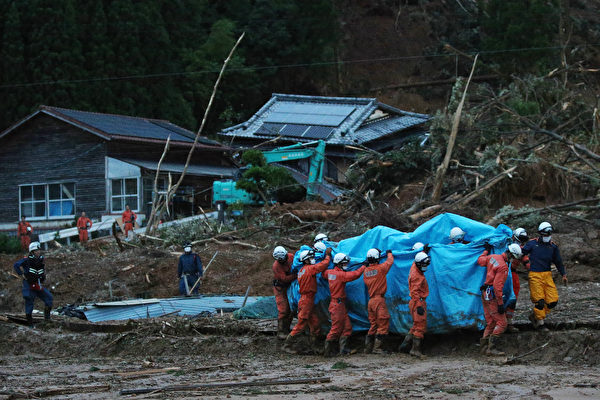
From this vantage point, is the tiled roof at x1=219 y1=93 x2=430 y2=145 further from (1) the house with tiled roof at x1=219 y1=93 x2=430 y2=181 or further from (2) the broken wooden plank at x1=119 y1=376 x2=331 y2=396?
(2) the broken wooden plank at x1=119 y1=376 x2=331 y2=396

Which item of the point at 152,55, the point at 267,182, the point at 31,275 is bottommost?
the point at 31,275

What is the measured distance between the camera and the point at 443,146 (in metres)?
27.8

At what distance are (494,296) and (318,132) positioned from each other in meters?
24.2

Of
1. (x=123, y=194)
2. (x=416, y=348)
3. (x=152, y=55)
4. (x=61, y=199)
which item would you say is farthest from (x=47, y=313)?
(x=152, y=55)

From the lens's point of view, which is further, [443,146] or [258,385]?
[443,146]

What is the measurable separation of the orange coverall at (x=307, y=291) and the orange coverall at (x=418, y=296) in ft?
5.09

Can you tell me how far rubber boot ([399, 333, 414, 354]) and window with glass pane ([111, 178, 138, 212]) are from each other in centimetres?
2170

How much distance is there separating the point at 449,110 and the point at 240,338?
16680 millimetres

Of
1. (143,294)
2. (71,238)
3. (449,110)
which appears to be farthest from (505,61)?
(143,294)

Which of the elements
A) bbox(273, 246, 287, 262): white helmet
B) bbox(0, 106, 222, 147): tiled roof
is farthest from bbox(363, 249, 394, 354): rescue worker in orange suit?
bbox(0, 106, 222, 147): tiled roof

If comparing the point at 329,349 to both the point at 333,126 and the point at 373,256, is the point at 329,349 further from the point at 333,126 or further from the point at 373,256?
the point at 333,126

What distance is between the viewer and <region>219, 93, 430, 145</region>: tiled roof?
35.3 m

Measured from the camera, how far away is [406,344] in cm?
1255

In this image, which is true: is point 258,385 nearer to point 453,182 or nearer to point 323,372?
point 323,372
